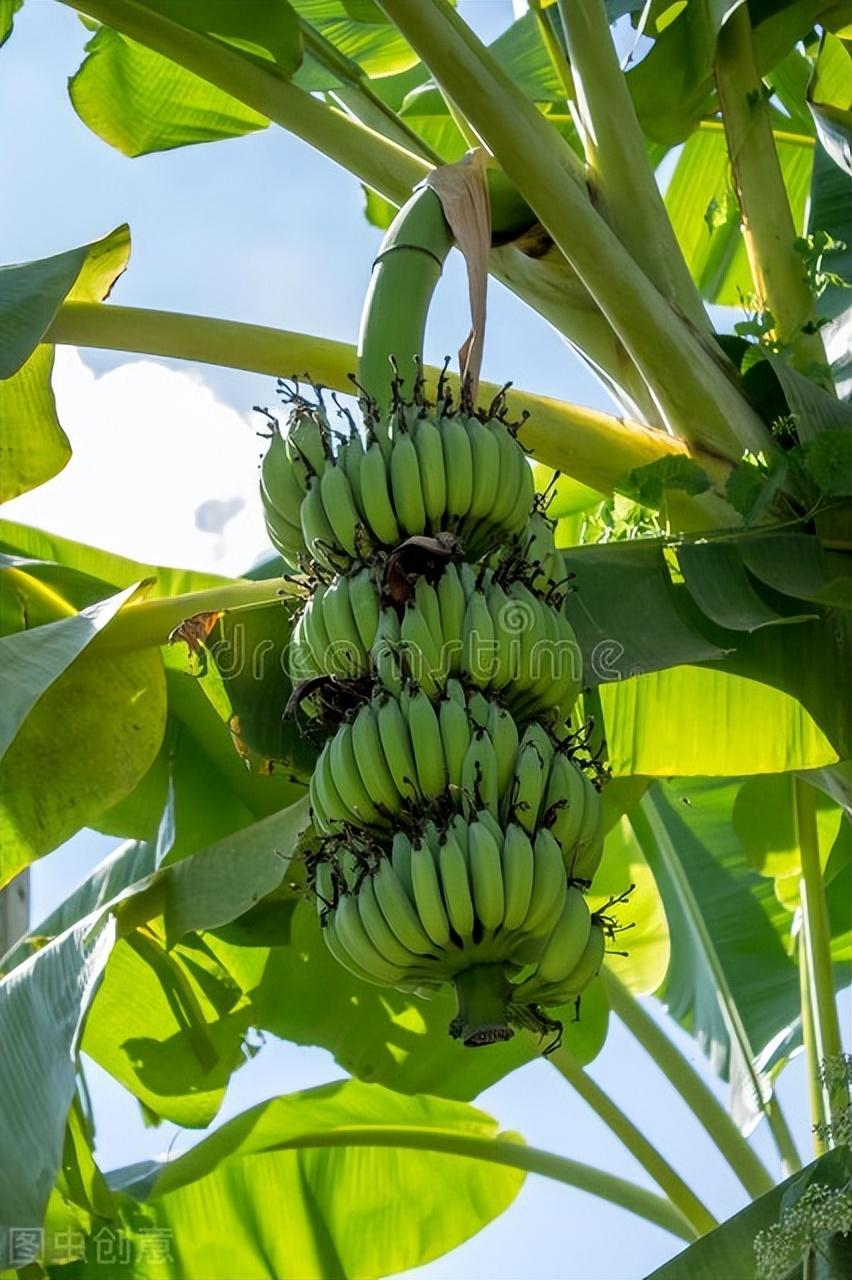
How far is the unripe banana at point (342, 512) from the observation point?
1254mm

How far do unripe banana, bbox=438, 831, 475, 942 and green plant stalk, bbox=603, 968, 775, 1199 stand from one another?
137 cm

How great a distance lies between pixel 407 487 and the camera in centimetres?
123

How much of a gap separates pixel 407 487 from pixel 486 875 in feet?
1.09

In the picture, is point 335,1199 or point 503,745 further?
point 335,1199

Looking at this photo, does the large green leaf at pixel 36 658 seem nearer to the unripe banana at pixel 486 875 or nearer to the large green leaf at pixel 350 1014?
the unripe banana at pixel 486 875

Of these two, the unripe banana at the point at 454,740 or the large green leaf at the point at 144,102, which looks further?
the large green leaf at the point at 144,102

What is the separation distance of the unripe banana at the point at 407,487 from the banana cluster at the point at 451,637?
52 millimetres

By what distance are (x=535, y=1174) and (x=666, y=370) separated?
1469mm

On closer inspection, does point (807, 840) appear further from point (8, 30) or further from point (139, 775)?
point (8, 30)

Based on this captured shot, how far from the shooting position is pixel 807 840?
2.31 metres

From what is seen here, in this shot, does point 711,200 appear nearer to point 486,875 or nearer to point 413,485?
point 413,485

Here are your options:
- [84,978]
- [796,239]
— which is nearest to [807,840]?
[796,239]
